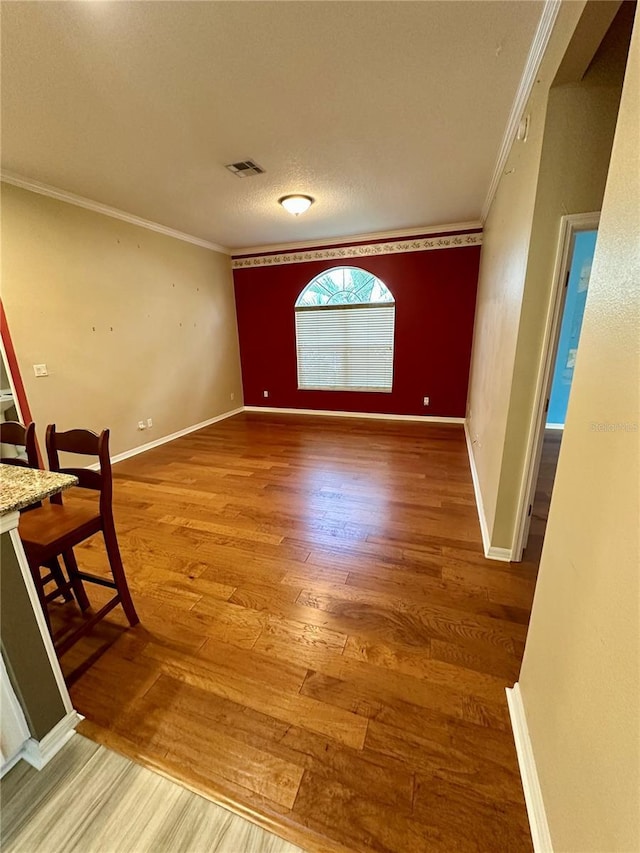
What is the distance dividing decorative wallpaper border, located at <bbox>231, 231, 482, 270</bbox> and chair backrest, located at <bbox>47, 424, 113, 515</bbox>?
14.7 ft

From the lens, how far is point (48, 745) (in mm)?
1185

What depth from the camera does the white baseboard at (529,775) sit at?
946 mm

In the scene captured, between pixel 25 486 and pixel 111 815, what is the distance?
1.05 metres

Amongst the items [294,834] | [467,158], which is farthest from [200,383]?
[294,834]

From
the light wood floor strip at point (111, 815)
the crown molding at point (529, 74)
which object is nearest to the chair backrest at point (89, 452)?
the light wood floor strip at point (111, 815)

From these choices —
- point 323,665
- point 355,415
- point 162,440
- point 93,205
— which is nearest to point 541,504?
point 323,665

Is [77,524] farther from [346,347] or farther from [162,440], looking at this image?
[346,347]

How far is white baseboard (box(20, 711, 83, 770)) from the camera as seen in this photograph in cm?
116

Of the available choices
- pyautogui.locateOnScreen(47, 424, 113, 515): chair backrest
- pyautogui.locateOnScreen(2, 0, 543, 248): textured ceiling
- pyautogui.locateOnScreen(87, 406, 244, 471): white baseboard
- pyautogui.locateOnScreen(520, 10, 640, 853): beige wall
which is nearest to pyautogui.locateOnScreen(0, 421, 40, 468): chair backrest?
pyautogui.locateOnScreen(47, 424, 113, 515): chair backrest

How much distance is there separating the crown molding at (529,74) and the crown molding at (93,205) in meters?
3.65

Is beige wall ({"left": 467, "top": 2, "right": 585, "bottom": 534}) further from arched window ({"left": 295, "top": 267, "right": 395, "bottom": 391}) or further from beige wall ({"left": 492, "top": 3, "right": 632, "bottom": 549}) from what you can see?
arched window ({"left": 295, "top": 267, "right": 395, "bottom": 391})

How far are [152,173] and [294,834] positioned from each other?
13.0ft

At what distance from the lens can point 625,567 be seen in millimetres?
673

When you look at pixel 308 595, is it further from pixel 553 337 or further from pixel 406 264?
pixel 406 264
